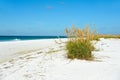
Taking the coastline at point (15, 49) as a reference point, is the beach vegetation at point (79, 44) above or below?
above

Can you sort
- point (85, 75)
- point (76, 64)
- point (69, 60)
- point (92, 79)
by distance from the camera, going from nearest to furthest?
1. point (92, 79)
2. point (85, 75)
3. point (76, 64)
4. point (69, 60)

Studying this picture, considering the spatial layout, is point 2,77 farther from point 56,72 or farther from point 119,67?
point 119,67

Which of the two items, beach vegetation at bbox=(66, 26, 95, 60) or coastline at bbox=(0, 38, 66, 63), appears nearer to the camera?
beach vegetation at bbox=(66, 26, 95, 60)

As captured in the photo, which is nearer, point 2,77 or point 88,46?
point 2,77

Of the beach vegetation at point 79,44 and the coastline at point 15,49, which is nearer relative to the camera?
the beach vegetation at point 79,44

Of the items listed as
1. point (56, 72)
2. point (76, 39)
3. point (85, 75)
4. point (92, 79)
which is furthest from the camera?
point (76, 39)

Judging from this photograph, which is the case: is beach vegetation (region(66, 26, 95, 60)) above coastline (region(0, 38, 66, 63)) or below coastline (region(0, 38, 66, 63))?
above

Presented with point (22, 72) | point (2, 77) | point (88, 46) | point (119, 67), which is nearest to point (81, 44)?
point (88, 46)

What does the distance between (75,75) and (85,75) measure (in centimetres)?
20

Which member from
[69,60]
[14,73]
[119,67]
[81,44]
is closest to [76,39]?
[81,44]

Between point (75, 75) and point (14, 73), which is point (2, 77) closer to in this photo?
point (14, 73)

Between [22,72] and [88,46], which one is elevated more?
[88,46]

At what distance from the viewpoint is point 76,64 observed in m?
5.20

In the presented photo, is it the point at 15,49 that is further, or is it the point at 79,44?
the point at 15,49
